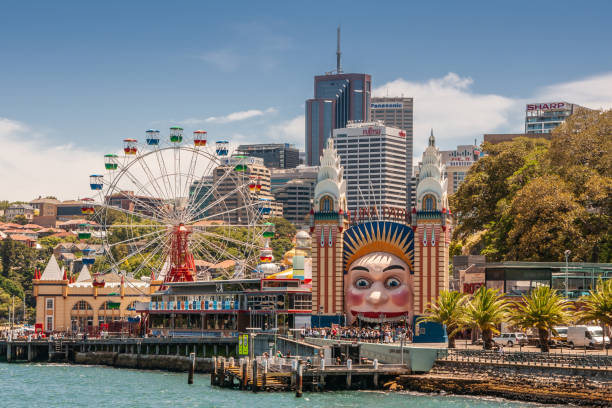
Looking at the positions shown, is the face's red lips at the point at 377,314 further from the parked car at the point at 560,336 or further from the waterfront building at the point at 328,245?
the parked car at the point at 560,336

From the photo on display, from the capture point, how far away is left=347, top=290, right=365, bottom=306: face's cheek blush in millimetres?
88375

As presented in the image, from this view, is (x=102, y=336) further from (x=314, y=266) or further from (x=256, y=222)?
(x=314, y=266)

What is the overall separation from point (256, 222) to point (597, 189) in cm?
3625

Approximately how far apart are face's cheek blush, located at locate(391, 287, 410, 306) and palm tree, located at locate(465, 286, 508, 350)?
1173cm

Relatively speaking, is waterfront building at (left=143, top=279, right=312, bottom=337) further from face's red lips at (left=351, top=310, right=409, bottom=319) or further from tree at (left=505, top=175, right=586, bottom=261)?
tree at (left=505, top=175, right=586, bottom=261)

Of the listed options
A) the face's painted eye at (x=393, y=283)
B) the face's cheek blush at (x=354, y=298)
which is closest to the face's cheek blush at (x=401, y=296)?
the face's painted eye at (x=393, y=283)

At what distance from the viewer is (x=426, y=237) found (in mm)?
89625

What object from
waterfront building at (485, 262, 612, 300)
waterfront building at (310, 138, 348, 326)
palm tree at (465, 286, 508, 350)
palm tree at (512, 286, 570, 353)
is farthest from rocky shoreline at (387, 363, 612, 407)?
waterfront building at (310, 138, 348, 326)

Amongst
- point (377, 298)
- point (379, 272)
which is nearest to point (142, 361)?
point (377, 298)

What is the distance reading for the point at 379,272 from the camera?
88750mm

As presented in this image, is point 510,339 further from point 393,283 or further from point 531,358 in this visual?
point 393,283

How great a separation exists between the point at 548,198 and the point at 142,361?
41.6m

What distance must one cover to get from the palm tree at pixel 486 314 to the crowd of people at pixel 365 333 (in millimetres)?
8312

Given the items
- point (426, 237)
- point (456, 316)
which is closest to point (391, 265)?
point (426, 237)
